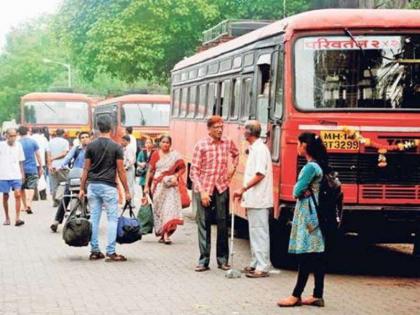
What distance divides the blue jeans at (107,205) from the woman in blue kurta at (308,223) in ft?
13.1

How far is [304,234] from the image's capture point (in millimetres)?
10492

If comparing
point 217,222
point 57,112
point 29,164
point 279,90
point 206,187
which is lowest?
point 217,222

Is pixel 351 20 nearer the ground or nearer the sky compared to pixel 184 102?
nearer the sky

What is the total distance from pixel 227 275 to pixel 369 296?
1942 mm

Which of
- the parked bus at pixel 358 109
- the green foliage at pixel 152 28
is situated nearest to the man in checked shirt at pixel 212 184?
the parked bus at pixel 358 109

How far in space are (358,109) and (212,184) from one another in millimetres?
1959

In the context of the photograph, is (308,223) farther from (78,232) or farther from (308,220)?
(78,232)

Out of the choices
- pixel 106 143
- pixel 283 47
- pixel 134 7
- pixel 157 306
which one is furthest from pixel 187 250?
pixel 134 7

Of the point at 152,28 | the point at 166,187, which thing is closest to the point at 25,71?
the point at 152,28

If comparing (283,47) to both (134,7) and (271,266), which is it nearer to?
(271,266)

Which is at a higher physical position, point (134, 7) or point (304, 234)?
point (134, 7)

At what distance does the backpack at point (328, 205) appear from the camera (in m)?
10.5

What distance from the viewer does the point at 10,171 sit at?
19.5 meters

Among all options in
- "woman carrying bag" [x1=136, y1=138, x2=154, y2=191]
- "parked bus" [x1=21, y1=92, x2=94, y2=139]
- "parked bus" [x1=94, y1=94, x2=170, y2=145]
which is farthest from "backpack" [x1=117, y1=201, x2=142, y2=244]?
"parked bus" [x1=21, y1=92, x2=94, y2=139]
